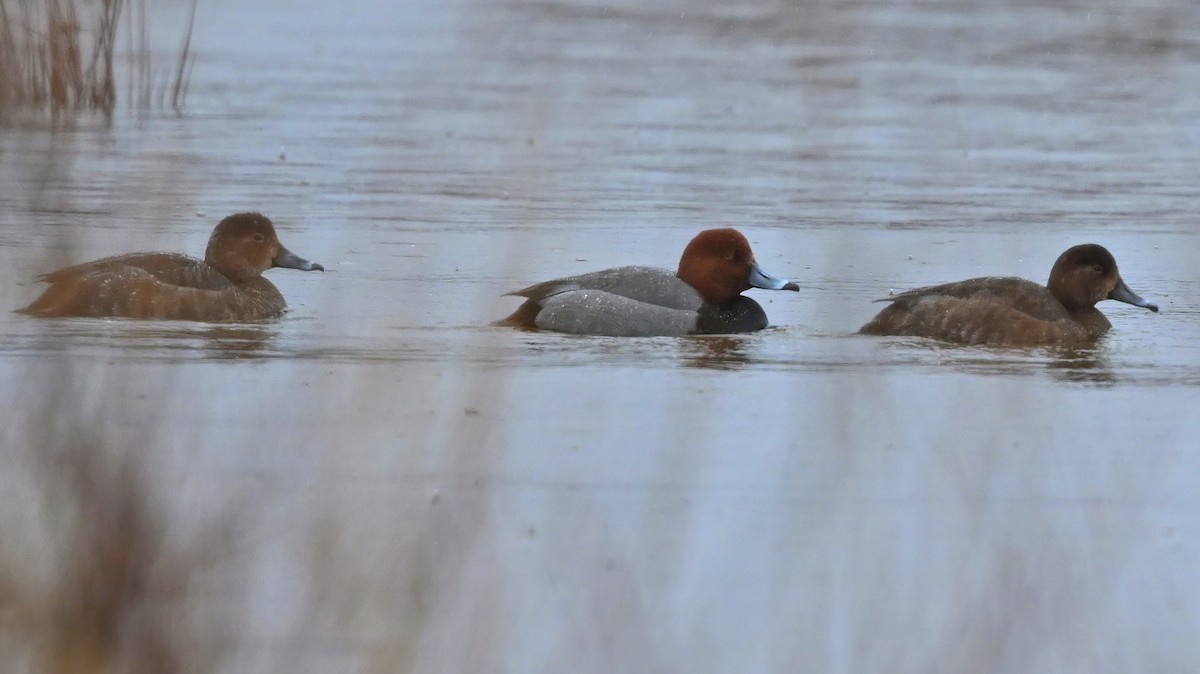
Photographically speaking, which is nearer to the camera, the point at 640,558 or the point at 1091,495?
the point at 640,558

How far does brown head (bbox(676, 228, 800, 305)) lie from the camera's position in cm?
898

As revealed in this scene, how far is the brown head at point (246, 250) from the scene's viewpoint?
29.9 feet

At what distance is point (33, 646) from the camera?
2.99m

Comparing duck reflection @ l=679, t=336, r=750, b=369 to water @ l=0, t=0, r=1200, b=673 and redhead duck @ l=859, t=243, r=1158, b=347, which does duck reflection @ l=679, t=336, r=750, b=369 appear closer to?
water @ l=0, t=0, r=1200, b=673

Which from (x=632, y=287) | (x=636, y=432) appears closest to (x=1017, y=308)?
(x=632, y=287)

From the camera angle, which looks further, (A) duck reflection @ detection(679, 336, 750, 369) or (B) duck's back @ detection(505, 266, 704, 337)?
(B) duck's back @ detection(505, 266, 704, 337)

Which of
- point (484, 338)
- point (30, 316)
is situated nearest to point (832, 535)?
point (484, 338)

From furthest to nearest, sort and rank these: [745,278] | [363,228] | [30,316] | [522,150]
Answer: [363,228]
[745,278]
[30,316]
[522,150]

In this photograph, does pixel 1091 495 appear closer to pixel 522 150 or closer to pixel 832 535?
pixel 832 535

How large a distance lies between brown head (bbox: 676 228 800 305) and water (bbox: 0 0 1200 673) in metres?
0.35

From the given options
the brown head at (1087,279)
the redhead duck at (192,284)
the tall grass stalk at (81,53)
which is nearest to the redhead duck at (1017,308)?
the brown head at (1087,279)

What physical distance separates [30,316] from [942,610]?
16.8 ft

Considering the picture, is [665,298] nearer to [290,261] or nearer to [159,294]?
[290,261]

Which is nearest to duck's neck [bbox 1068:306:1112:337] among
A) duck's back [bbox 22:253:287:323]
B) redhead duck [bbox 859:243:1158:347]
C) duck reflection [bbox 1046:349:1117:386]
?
redhead duck [bbox 859:243:1158:347]
